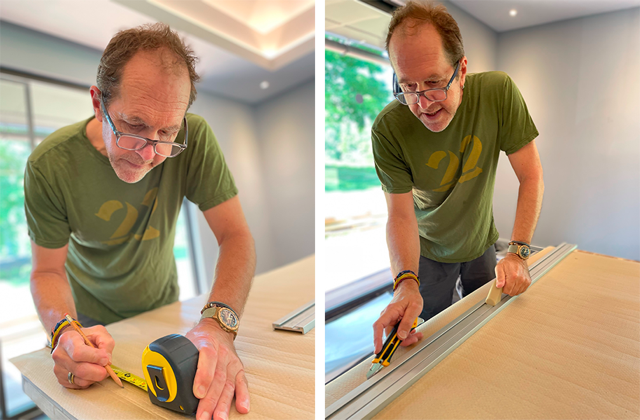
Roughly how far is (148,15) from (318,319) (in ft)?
2.02

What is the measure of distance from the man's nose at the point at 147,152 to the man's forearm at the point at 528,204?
0.59 m

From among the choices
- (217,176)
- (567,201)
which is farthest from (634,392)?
(217,176)

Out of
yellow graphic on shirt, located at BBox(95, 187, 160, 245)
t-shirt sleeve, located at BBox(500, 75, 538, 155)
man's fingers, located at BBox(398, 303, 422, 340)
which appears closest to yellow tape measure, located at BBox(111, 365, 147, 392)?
yellow graphic on shirt, located at BBox(95, 187, 160, 245)

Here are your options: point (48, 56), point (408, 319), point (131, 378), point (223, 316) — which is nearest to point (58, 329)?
point (131, 378)

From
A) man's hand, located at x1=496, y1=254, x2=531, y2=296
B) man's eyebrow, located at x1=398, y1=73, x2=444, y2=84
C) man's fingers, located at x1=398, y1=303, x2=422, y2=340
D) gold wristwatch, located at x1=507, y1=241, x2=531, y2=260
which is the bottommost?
man's fingers, located at x1=398, y1=303, x2=422, y2=340

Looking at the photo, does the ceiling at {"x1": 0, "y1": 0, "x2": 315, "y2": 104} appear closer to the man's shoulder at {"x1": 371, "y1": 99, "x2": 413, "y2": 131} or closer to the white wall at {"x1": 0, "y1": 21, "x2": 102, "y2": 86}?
the white wall at {"x1": 0, "y1": 21, "x2": 102, "y2": 86}

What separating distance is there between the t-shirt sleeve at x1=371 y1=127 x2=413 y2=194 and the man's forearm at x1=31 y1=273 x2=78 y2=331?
66 cm

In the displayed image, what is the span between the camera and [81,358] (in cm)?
59

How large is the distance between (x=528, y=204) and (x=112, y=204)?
0.69 meters

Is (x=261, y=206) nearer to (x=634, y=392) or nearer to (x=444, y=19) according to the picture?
(x=444, y=19)

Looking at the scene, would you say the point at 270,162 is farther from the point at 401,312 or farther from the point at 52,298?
the point at 52,298

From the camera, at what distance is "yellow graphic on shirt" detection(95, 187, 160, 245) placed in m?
0.62

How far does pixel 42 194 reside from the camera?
65 centimetres

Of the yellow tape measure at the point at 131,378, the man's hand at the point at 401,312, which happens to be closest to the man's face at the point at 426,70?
the man's hand at the point at 401,312
